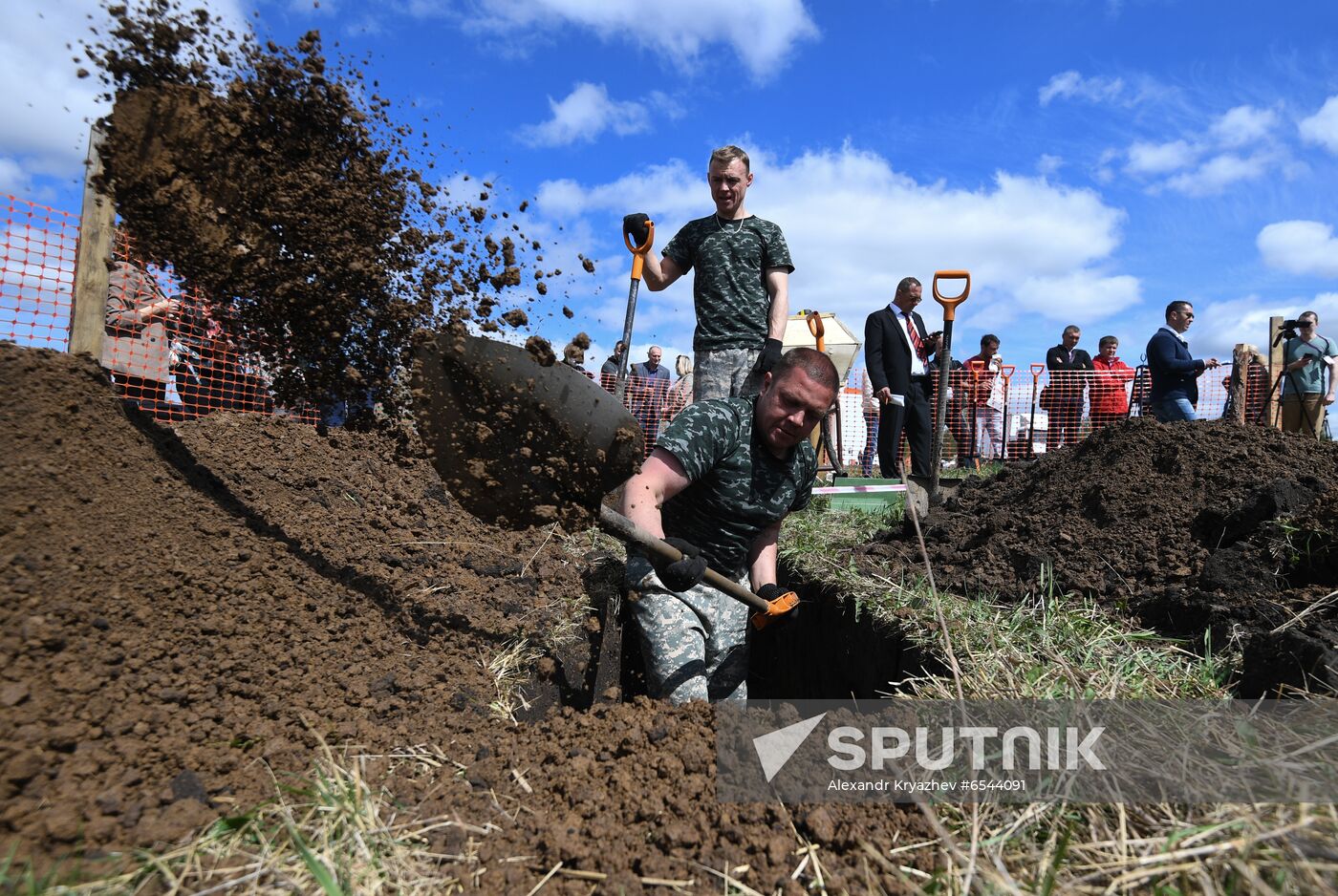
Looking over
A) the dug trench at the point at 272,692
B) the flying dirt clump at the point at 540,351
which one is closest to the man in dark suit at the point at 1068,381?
the dug trench at the point at 272,692

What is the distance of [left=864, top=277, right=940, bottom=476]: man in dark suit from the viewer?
6.80m

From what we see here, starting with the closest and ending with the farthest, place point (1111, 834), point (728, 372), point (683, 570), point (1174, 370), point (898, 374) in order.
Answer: point (1111, 834) → point (683, 570) → point (728, 372) → point (898, 374) → point (1174, 370)

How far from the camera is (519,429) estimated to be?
11.5 feet

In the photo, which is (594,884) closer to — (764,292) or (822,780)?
(822,780)

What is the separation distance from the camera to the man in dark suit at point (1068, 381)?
10.2 meters

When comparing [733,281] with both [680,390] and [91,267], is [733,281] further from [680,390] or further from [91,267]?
[680,390]

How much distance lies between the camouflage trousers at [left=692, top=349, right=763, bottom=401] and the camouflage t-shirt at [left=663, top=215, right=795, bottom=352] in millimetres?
38

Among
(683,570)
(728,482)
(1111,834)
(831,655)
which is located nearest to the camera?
(1111,834)

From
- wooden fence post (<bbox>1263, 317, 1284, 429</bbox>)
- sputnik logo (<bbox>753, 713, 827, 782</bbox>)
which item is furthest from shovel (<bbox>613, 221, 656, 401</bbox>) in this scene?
wooden fence post (<bbox>1263, 317, 1284, 429</bbox>)

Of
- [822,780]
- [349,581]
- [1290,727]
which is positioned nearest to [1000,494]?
[1290,727]

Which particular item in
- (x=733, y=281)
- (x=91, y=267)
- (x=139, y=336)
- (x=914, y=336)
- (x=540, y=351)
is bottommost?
(x=540, y=351)

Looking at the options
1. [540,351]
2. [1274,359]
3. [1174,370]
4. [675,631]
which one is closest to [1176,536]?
[675,631]

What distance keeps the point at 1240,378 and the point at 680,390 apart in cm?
716

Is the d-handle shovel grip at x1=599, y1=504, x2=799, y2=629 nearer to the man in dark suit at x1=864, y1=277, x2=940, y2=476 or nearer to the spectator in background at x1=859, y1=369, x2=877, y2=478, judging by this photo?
the man in dark suit at x1=864, y1=277, x2=940, y2=476
